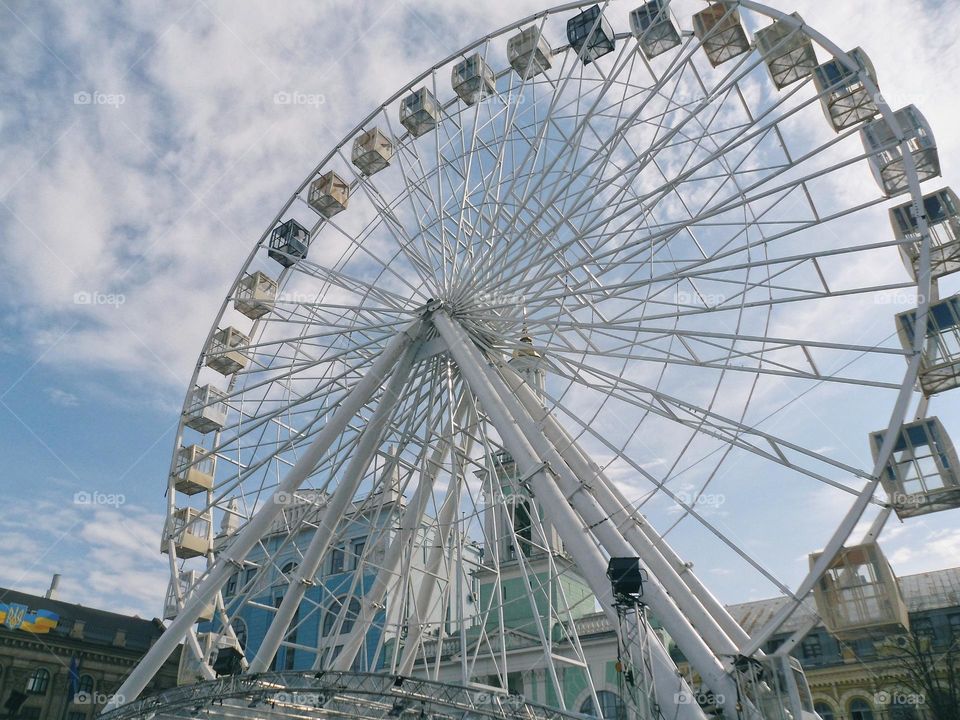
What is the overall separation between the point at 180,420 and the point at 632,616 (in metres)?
17.1

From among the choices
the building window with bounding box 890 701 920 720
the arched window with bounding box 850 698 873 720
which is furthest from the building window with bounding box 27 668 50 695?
the building window with bounding box 890 701 920 720

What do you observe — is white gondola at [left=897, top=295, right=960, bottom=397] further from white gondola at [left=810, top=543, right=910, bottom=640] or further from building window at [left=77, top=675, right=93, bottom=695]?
building window at [left=77, top=675, right=93, bottom=695]

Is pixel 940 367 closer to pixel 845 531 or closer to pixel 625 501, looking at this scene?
pixel 845 531

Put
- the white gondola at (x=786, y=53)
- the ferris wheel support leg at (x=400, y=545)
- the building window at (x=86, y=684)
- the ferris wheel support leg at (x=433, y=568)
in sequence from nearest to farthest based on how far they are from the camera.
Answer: the white gondola at (x=786, y=53), the ferris wheel support leg at (x=400, y=545), the ferris wheel support leg at (x=433, y=568), the building window at (x=86, y=684)

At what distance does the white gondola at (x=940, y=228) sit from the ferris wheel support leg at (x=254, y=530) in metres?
12.0

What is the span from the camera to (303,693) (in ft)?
49.2

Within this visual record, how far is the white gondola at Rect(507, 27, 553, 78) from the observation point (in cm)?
2388

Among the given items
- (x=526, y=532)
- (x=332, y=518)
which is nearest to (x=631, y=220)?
(x=332, y=518)

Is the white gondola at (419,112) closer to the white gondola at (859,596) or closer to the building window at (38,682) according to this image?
the white gondola at (859,596)

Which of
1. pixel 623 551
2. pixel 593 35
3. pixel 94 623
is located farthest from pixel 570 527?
pixel 94 623

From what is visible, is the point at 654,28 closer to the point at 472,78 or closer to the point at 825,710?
the point at 472,78

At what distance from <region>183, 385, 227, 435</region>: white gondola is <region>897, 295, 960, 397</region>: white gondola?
63.7 ft

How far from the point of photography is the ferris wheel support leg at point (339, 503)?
1911cm

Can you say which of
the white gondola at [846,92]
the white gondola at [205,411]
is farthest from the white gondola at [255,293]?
the white gondola at [846,92]
